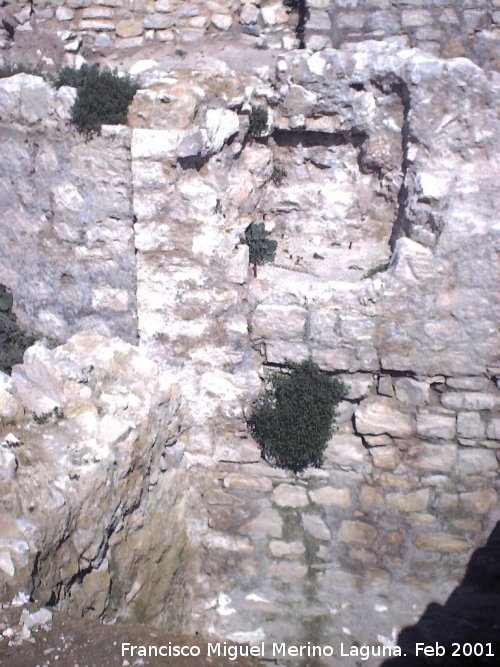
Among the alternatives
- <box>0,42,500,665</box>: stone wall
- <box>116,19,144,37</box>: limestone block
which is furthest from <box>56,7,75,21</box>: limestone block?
<box>0,42,500,665</box>: stone wall

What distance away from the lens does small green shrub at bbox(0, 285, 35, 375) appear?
18.1 ft

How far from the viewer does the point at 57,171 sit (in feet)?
17.2

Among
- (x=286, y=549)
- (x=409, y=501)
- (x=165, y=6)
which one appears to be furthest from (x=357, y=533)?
(x=165, y=6)

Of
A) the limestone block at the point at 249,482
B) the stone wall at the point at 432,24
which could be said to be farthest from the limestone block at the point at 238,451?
the stone wall at the point at 432,24

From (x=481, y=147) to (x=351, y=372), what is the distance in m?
2.11

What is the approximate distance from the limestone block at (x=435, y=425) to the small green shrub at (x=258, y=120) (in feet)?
8.96

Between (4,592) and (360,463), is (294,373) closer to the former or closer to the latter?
(360,463)

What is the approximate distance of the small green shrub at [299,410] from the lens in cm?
543

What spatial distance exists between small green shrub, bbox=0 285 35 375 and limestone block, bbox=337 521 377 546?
3.09m

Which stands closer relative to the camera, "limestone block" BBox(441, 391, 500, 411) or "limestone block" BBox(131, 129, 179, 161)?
"limestone block" BBox(131, 129, 179, 161)

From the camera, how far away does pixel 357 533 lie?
5.73 metres

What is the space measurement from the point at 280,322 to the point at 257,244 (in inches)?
27.5

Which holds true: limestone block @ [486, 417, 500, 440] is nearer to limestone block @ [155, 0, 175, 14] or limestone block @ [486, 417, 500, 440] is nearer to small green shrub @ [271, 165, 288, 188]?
small green shrub @ [271, 165, 288, 188]

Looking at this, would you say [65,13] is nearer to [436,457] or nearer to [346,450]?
[346,450]
